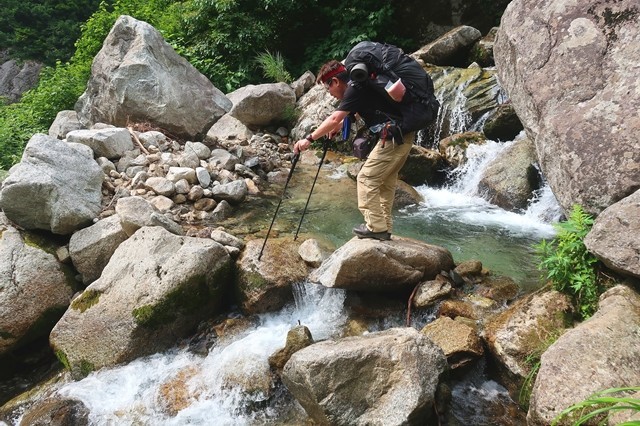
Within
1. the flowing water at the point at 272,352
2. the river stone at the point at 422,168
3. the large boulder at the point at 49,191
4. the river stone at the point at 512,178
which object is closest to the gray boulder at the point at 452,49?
the river stone at the point at 422,168

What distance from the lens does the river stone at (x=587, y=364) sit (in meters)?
3.13

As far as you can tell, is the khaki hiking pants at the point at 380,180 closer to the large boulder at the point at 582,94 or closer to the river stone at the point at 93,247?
the large boulder at the point at 582,94

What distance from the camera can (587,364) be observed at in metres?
3.23

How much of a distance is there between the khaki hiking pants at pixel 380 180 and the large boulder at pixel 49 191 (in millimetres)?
4042

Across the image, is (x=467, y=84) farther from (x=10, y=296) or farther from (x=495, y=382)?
(x=10, y=296)

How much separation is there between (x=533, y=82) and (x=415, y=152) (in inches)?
172

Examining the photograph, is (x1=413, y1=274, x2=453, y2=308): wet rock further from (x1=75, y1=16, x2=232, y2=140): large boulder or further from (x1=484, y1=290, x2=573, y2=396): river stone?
(x1=75, y1=16, x2=232, y2=140): large boulder

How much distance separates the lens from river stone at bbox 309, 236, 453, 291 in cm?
491

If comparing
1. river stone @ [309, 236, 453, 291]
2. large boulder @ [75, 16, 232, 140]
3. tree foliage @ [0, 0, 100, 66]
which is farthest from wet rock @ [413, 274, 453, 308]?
tree foliage @ [0, 0, 100, 66]

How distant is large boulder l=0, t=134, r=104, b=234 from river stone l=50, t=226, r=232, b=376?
1.32 m

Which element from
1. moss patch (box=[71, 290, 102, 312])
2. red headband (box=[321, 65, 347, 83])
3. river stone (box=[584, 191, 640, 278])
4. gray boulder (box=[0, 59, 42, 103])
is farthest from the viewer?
gray boulder (box=[0, 59, 42, 103])

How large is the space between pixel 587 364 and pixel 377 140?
2770 mm

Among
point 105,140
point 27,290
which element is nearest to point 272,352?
point 27,290

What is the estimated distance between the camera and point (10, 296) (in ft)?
18.0
